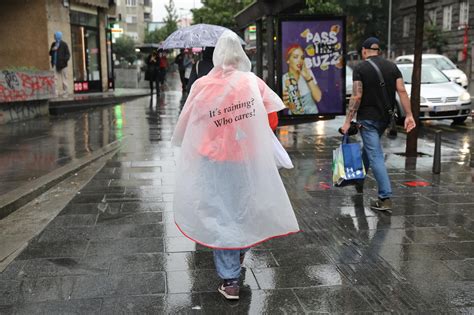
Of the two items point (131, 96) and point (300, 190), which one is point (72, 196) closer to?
→ point (300, 190)

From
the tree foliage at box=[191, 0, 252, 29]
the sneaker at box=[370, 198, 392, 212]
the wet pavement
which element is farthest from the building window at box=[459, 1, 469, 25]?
the sneaker at box=[370, 198, 392, 212]

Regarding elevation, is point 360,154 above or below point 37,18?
below

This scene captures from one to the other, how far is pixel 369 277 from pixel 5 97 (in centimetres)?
1112

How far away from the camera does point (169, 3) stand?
79.8 m

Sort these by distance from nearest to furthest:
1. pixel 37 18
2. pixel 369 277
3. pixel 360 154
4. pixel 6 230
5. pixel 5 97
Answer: pixel 369 277
pixel 6 230
pixel 360 154
pixel 5 97
pixel 37 18

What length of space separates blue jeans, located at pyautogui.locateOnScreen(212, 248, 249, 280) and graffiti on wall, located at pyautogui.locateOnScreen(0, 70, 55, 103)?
34.7ft

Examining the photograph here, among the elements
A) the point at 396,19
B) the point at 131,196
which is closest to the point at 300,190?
the point at 131,196

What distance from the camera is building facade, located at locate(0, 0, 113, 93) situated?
60.5 feet

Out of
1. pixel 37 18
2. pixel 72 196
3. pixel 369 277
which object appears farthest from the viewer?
pixel 37 18

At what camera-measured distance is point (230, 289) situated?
3.98 metres

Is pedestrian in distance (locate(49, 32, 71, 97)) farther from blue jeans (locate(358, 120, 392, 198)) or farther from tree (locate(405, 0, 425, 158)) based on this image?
blue jeans (locate(358, 120, 392, 198))

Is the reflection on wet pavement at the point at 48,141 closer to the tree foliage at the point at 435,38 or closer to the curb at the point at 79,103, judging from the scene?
the curb at the point at 79,103

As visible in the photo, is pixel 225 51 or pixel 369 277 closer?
pixel 225 51

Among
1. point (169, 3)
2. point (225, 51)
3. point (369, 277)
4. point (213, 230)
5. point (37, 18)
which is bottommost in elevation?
point (369, 277)
